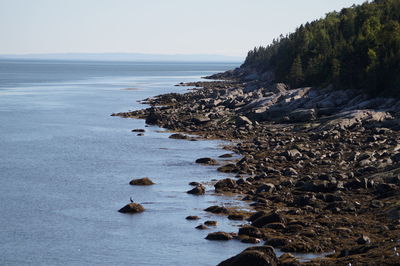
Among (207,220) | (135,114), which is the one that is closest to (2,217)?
(207,220)

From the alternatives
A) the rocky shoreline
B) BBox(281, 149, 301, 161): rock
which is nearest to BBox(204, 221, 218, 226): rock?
the rocky shoreline

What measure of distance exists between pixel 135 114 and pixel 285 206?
7089 cm

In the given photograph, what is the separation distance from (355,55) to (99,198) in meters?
65.1

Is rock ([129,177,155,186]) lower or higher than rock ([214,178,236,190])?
lower

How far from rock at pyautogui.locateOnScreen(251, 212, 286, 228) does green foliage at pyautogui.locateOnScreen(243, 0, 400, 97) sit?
52190 millimetres

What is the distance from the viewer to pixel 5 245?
36.8 m

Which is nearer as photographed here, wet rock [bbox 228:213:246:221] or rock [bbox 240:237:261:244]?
rock [bbox 240:237:261:244]

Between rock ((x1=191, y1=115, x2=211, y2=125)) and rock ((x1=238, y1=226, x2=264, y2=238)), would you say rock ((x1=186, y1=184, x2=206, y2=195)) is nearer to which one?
rock ((x1=238, y1=226, x2=264, y2=238))

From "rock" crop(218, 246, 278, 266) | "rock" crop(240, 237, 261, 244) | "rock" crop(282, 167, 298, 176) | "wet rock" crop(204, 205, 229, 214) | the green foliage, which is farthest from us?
the green foliage

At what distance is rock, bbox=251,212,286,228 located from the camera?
1496 inches

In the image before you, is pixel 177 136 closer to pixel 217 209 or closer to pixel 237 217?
pixel 217 209

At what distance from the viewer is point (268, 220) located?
125 ft

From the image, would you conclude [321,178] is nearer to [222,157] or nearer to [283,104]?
[222,157]

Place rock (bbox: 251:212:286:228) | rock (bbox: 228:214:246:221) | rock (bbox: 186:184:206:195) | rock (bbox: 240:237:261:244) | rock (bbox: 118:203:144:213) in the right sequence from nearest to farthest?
rock (bbox: 240:237:261:244)
rock (bbox: 251:212:286:228)
rock (bbox: 228:214:246:221)
rock (bbox: 118:203:144:213)
rock (bbox: 186:184:206:195)
